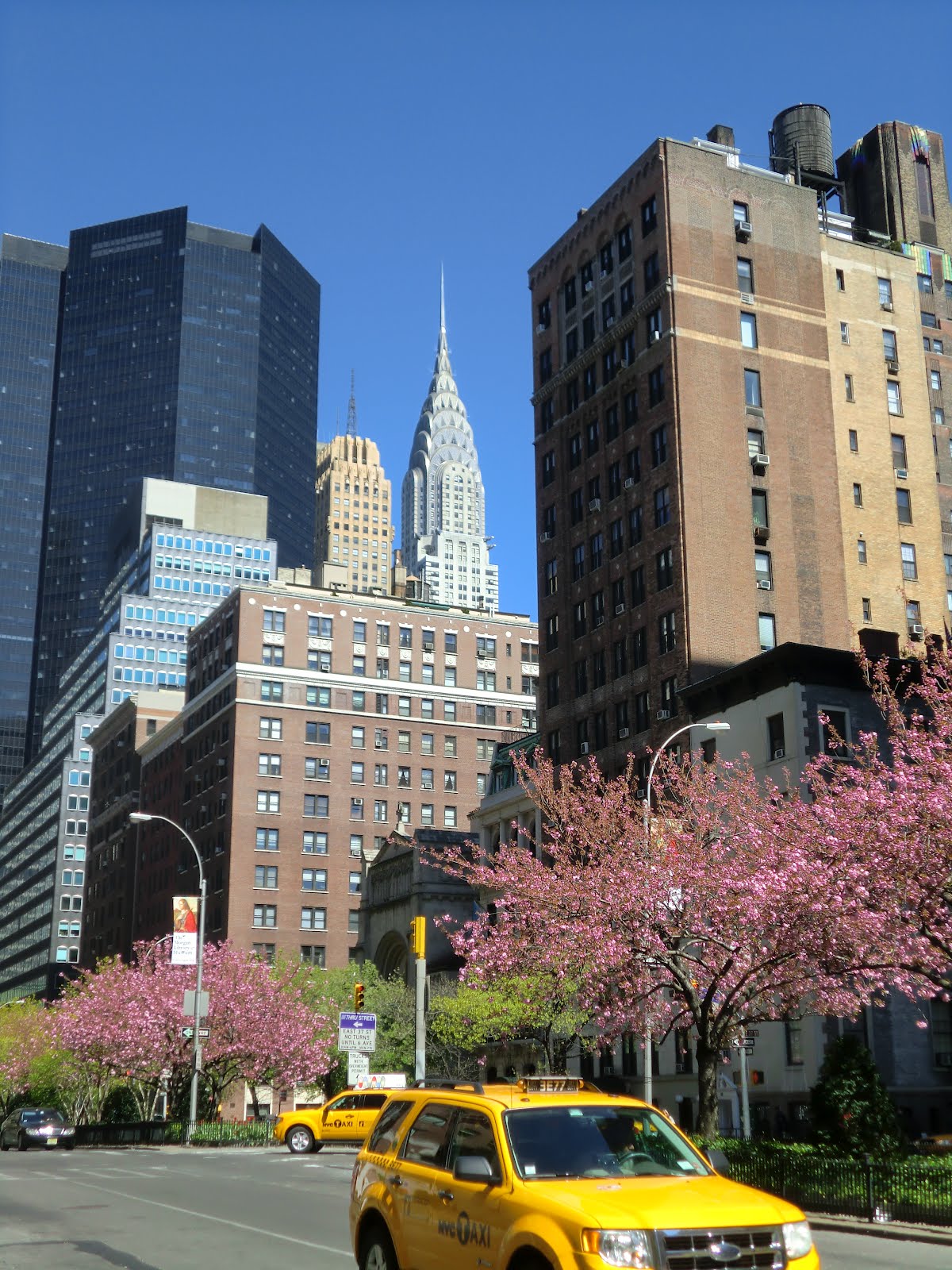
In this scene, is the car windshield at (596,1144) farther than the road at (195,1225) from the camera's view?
No

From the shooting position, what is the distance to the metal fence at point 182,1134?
53.5 metres

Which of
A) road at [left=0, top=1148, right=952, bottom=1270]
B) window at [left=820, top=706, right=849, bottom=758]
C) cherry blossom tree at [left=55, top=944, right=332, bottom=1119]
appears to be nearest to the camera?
road at [left=0, top=1148, right=952, bottom=1270]

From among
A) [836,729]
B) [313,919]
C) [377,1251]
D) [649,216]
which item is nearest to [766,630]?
[836,729]

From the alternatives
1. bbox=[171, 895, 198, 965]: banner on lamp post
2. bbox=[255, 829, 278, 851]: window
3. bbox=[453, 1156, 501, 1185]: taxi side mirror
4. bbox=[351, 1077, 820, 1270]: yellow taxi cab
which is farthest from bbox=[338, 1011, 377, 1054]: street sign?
bbox=[255, 829, 278, 851]: window

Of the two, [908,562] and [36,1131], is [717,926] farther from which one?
[908,562]

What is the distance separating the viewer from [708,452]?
222 ft

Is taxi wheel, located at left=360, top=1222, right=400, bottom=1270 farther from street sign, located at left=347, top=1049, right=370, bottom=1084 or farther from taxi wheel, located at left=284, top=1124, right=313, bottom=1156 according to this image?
taxi wheel, located at left=284, top=1124, right=313, bottom=1156

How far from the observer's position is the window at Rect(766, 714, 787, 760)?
53062 mm

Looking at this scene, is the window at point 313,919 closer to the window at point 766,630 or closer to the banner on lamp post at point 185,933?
the banner on lamp post at point 185,933

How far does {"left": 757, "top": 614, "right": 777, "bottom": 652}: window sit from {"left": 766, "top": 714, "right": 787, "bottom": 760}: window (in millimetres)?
12276

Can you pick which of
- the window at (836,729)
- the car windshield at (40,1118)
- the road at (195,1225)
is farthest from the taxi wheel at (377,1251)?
the car windshield at (40,1118)

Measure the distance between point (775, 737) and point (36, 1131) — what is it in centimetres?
3263

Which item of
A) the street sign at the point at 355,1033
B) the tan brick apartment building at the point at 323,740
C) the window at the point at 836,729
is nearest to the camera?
the street sign at the point at 355,1033

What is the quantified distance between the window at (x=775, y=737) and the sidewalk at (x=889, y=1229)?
29.2 meters
